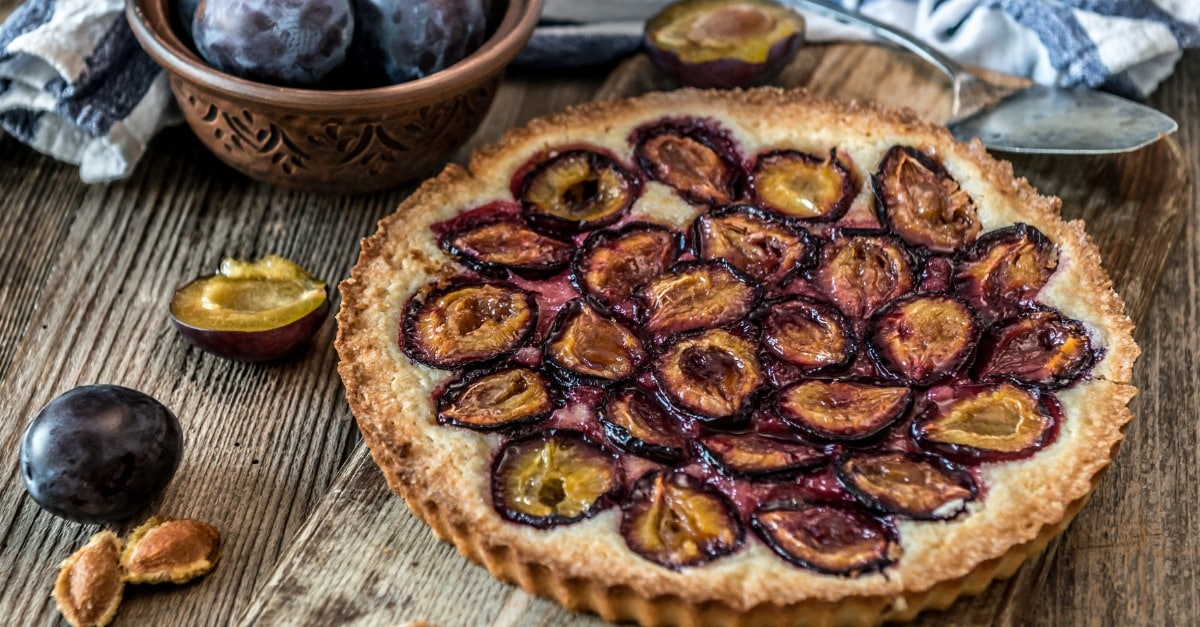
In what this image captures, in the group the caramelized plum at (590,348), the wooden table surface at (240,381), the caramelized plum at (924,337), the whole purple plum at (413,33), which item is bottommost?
the wooden table surface at (240,381)

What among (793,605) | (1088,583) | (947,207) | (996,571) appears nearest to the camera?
(793,605)

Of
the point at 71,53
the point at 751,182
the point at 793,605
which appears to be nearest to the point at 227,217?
the point at 71,53

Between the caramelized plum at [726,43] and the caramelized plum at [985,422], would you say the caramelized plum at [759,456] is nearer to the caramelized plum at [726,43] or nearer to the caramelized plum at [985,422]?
the caramelized plum at [985,422]

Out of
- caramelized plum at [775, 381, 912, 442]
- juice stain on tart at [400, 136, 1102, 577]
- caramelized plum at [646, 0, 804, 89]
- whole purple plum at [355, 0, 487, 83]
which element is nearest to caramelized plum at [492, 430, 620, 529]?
juice stain on tart at [400, 136, 1102, 577]

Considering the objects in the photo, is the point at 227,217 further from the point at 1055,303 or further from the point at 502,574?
the point at 1055,303

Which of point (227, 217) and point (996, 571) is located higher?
point (996, 571)

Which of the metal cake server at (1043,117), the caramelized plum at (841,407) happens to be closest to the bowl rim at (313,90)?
the caramelized plum at (841,407)

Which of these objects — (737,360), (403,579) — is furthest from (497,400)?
(737,360)
